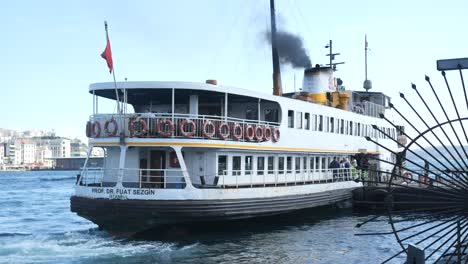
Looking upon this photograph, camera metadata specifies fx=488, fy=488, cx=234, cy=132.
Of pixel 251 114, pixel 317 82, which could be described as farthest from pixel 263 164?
pixel 317 82

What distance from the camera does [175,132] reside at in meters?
16.6

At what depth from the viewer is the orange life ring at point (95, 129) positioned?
17.2m

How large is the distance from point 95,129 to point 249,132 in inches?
222

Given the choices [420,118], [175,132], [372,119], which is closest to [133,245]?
[175,132]

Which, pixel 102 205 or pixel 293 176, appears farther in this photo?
pixel 293 176

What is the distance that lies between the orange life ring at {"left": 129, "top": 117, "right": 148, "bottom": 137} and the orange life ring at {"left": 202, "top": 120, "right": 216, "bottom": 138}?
6.44ft

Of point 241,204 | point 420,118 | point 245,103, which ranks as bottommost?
point 241,204

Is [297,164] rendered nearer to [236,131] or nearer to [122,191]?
[236,131]

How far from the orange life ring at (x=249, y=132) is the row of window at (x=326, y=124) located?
11.7ft

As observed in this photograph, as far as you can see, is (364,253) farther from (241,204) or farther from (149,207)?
(149,207)

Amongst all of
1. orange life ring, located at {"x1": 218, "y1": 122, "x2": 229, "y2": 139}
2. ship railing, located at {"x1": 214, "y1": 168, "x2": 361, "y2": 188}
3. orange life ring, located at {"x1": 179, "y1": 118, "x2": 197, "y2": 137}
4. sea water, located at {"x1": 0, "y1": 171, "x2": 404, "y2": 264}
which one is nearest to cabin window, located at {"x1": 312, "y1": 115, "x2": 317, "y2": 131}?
ship railing, located at {"x1": 214, "y1": 168, "x2": 361, "y2": 188}

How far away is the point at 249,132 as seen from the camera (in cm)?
1852

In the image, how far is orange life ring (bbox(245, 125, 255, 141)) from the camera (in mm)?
18391

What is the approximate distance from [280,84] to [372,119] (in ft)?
23.7
